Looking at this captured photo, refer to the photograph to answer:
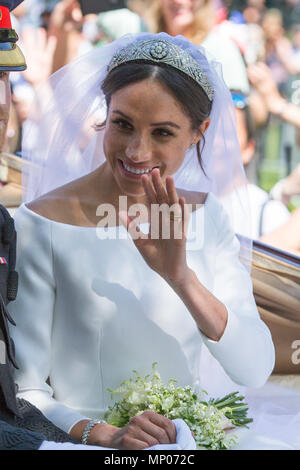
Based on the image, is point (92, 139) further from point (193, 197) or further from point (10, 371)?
point (10, 371)

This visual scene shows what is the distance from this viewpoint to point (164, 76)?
168cm

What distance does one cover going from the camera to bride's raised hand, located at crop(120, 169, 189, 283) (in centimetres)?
153

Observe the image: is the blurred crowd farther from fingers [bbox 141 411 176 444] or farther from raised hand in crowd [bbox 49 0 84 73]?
fingers [bbox 141 411 176 444]

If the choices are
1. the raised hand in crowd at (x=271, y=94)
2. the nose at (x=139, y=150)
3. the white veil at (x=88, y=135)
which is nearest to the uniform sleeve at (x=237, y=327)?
the white veil at (x=88, y=135)

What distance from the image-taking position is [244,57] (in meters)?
2.93

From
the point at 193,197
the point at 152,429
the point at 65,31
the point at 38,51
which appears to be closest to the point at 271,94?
the point at 65,31

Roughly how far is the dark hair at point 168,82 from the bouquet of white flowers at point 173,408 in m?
0.59

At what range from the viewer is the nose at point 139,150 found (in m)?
1.67

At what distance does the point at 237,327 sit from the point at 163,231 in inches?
12.3

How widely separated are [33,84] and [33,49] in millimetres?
132

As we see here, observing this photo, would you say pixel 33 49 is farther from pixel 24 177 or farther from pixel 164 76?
pixel 164 76

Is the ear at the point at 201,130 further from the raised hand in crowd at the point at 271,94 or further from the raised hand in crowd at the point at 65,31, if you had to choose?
the raised hand in crowd at the point at 271,94
